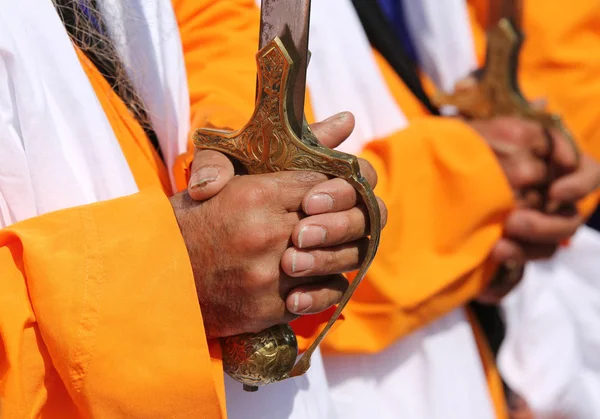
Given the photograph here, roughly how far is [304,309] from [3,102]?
0.33 metres

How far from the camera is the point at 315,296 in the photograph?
606 millimetres

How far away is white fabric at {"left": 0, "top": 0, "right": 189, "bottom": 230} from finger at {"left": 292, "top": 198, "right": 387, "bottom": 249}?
21cm

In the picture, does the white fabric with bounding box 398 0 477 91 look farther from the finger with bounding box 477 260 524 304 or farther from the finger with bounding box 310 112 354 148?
the finger with bounding box 310 112 354 148

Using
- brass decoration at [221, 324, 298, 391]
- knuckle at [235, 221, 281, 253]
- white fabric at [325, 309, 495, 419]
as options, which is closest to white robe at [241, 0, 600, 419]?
white fabric at [325, 309, 495, 419]

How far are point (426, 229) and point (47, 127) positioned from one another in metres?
0.54

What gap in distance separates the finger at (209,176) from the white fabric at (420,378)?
0.37 m

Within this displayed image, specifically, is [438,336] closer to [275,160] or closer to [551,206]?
[551,206]

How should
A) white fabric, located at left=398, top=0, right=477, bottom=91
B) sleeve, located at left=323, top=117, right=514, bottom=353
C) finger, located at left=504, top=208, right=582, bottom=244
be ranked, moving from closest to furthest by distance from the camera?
sleeve, located at left=323, top=117, right=514, bottom=353 < finger, located at left=504, top=208, right=582, bottom=244 < white fabric, located at left=398, top=0, right=477, bottom=91

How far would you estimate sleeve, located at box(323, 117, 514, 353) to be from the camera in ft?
2.98

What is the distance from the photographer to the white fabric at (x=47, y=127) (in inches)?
24.9

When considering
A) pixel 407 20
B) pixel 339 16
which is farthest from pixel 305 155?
pixel 407 20

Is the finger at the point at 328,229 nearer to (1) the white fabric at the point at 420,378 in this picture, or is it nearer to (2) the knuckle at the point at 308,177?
(2) the knuckle at the point at 308,177

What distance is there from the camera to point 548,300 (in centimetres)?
128

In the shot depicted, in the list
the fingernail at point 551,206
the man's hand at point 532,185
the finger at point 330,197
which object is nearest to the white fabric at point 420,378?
the man's hand at point 532,185
